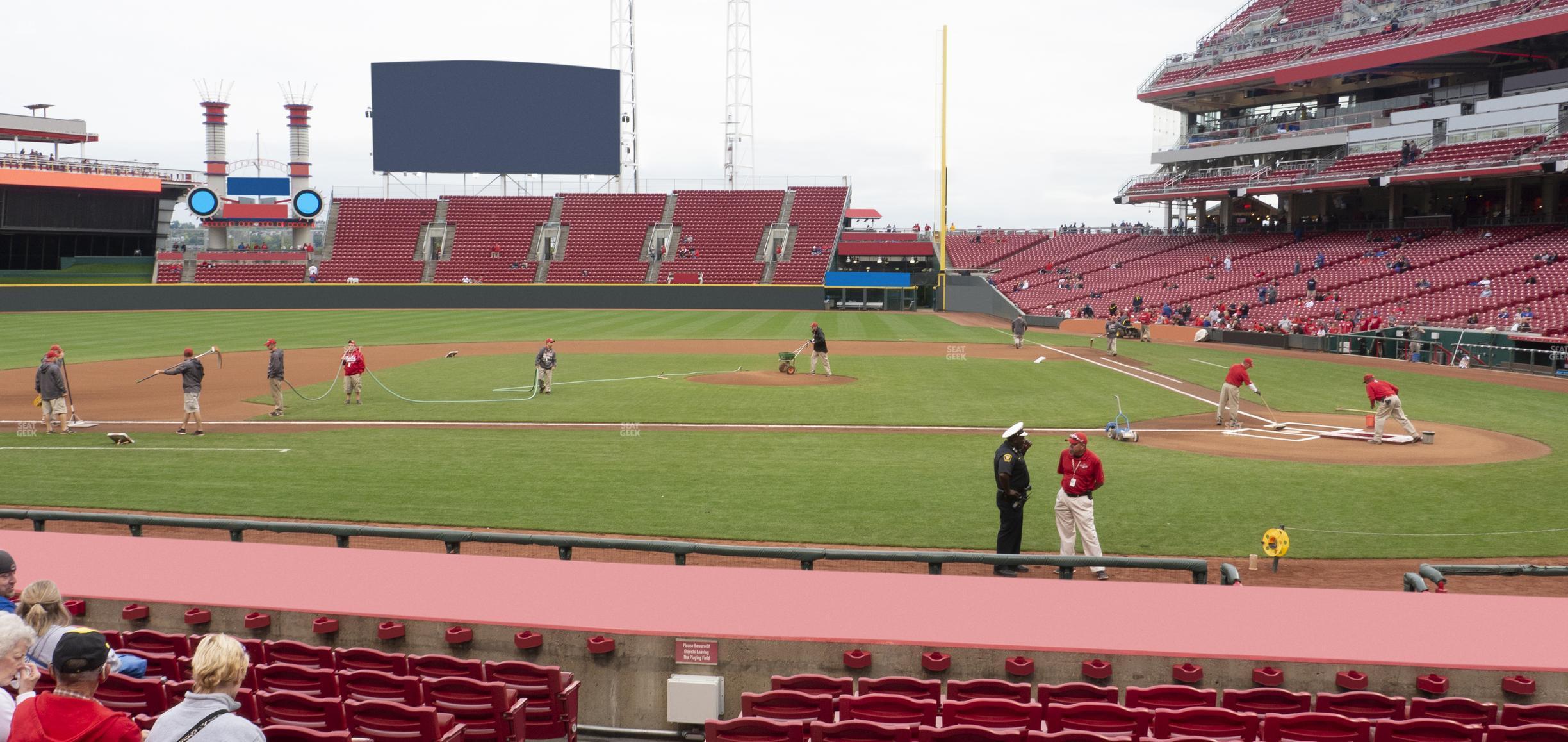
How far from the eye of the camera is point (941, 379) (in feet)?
108

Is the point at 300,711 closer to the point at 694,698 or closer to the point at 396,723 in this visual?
the point at 396,723

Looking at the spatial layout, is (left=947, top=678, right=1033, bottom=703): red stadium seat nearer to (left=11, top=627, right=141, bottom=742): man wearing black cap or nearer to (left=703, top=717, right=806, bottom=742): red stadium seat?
(left=703, top=717, right=806, bottom=742): red stadium seat

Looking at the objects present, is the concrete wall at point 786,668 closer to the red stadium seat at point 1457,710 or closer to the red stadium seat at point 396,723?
the red stadium seat at point 1457,710

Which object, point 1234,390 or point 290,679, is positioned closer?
point 290,679

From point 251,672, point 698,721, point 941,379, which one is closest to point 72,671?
point 251,672

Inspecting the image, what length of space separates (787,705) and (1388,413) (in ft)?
63.9

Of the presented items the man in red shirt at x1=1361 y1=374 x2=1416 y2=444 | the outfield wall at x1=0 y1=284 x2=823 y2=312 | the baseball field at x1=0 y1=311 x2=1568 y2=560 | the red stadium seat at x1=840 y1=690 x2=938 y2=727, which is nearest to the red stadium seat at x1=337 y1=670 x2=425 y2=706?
the red stadium seat at x1=840 y1=690 x2=938 y2=727

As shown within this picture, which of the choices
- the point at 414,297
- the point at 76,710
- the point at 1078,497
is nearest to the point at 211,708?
the point at 76,710

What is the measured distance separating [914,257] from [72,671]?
78.9m

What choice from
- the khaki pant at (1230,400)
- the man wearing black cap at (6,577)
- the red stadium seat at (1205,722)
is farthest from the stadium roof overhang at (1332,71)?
the man wearing black cap at (6,577)

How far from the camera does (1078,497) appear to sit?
1289 cm

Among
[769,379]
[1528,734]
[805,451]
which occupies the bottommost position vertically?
[1528,734]

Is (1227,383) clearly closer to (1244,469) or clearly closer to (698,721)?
(1244,469)

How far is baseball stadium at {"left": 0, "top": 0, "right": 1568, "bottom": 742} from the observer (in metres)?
6.80
